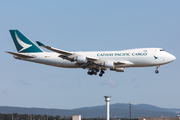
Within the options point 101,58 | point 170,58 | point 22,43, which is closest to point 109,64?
point 101,58

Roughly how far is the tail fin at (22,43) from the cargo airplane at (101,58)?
1.87 meters

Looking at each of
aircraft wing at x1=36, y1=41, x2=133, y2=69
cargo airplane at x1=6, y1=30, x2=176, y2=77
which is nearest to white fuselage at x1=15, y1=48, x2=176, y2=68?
cargo airplane at x1=6, y1=30, x2=176, y2=77

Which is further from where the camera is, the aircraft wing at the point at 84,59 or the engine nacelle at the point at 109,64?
the engine nacelle at the point at 109,64

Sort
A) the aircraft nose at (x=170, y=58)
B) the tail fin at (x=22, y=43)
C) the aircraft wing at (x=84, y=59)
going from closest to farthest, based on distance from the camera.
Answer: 1. the aircraft wing at (x=84, y=59)
2. the aircraft nose at (x=170, y=58)
3. the tail fin at (x=22, y=43)

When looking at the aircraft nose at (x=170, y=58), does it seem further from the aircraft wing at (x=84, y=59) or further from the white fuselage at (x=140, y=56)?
the aircraft wing at (x=84, y=59)

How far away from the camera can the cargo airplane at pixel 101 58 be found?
59.4 meters

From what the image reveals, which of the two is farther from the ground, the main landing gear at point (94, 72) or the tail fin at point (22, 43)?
the tail fin at point (22, 43)

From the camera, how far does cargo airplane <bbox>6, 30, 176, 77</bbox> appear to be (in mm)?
59438

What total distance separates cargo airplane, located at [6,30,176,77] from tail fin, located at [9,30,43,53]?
6.14 ft

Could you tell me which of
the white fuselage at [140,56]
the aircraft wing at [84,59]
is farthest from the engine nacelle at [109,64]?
the white fuselage at [140,56]

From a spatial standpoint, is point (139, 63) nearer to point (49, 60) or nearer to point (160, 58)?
point (160, 58)

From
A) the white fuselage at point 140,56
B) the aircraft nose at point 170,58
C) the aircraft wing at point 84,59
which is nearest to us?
the white fuselage at point 140,56

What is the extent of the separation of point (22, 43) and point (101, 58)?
19.9 m

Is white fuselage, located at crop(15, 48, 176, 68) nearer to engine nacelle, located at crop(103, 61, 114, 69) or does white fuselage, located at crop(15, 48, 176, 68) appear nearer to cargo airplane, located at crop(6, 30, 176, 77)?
cargo airplane, located at crop(6, 30, 176, 77)
